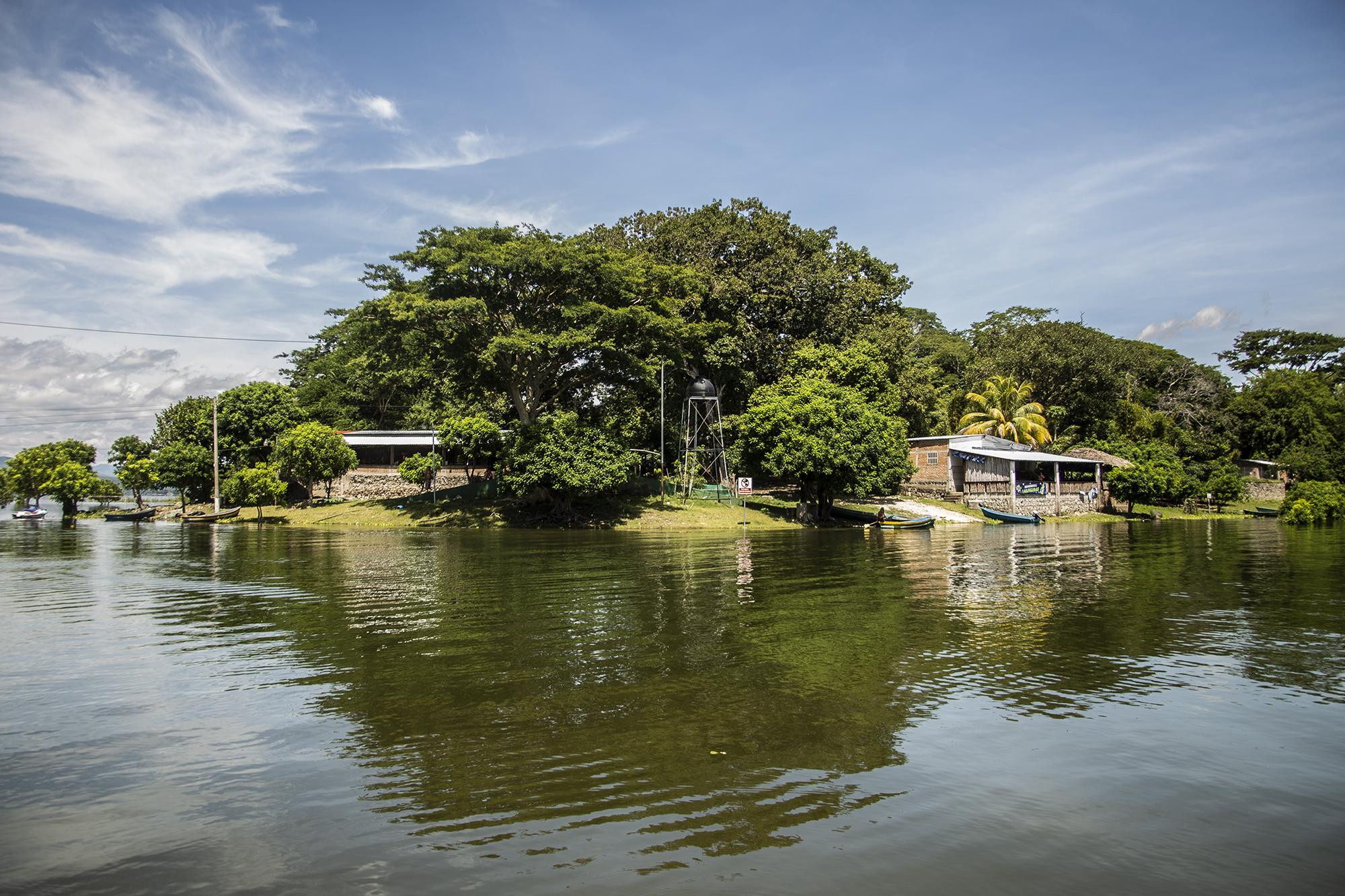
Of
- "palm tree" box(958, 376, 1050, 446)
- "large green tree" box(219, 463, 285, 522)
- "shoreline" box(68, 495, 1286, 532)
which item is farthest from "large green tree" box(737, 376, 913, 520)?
"large green tree" box(219, 463, 285, 522)

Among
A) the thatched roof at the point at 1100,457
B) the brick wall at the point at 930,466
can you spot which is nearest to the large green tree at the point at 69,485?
the brick wall at the point at 930,466

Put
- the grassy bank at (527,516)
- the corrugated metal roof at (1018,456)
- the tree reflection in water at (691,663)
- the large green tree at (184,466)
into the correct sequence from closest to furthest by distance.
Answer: the tree reflection in water at (691,663)
the grassy bank at (527,516)
the corrugated metal roof at (1018,456)
the large green tree at (184,466)

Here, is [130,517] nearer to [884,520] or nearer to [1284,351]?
[884,520]

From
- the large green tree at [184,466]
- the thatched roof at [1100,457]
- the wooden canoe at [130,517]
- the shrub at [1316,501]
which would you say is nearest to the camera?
the shrub at [1316,501]

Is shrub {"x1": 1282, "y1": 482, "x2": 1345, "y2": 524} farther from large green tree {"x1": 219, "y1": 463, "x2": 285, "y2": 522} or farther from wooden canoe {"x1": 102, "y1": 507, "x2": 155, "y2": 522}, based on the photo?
wooden canoe {"x1": 102, "y1": 507, "x2": 155, "y2": 522}

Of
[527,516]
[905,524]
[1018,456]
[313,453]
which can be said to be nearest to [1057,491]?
[1018,456]

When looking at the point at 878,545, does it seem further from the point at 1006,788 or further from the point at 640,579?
the point at 1006,788

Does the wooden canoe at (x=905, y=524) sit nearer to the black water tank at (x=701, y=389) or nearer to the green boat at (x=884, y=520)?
the green boat at (x=884, y=520)

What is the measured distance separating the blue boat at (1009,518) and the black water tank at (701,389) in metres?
17.9

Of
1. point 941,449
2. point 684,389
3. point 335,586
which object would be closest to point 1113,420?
point 941,449

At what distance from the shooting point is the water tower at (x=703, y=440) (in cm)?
4984

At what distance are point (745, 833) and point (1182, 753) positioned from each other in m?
4.65

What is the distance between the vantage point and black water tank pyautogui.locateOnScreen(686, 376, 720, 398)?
49.4 m

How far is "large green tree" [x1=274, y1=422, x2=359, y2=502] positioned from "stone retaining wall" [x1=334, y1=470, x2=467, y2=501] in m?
3.91
